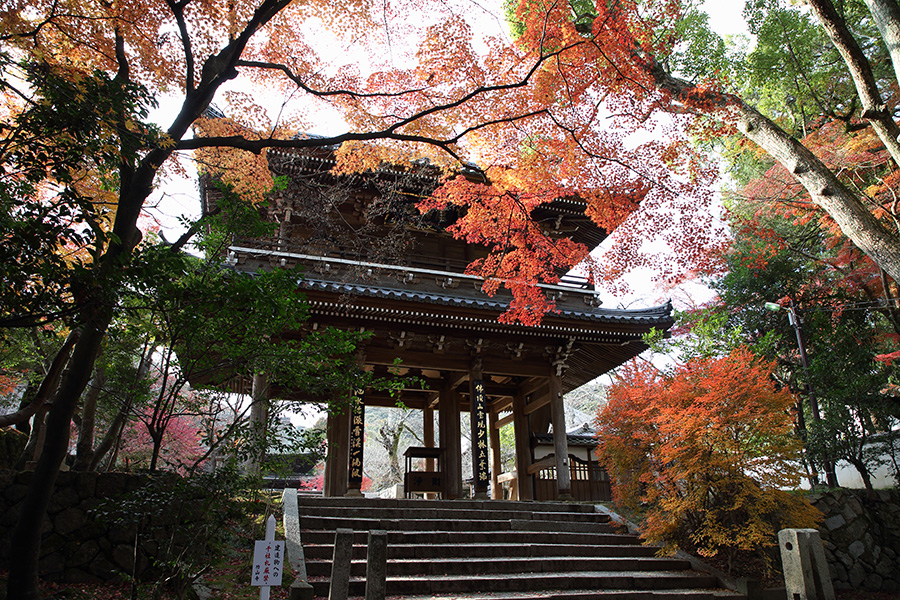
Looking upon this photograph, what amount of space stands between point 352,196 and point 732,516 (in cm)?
967

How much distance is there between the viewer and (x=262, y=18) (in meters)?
5.88

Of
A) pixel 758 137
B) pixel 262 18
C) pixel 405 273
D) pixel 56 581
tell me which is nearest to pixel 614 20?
pixel 758 137

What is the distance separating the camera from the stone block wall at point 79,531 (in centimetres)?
564

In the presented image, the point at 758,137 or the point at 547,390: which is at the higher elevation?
the point at 758,137

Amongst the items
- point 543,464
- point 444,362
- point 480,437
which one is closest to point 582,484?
point 543,464

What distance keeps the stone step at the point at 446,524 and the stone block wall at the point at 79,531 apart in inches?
83.3

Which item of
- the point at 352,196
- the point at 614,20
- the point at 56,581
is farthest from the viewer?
the point at 352,196

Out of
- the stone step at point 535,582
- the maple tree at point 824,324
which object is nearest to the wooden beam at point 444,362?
the maple tree at point 824,324

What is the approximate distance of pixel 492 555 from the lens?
288 inches

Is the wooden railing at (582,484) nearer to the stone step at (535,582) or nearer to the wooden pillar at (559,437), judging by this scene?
the wooden pillar at (559,437)

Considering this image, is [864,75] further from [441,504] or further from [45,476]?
[45,476]

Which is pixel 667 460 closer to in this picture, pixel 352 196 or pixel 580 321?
pixel 580 321

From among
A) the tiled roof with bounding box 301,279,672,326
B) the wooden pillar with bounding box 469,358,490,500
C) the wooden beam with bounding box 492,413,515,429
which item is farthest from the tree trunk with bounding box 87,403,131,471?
the wooden beam with bounding box 492,413,515,429

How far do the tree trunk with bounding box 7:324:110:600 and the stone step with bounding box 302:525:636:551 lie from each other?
9.97 ft
